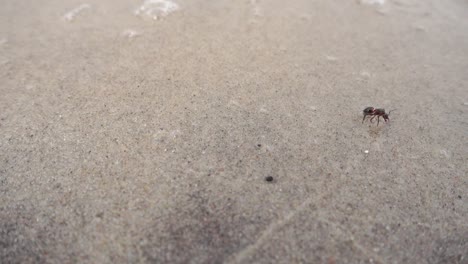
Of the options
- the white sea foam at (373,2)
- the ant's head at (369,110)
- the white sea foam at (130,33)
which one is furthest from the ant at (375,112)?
the white sea foam at (130,33)

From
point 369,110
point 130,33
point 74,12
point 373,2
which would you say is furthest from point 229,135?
point 373,2

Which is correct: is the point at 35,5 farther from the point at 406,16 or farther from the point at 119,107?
the point at 406,16

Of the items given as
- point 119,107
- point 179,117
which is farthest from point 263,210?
point 119,107

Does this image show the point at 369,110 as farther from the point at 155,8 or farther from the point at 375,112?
the point at 155,8

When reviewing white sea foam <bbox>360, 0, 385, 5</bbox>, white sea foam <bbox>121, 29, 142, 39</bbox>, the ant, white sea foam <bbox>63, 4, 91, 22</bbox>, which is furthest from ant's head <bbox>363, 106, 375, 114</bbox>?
white sea foam <bbox>63, 4, 91, 22</bbox>

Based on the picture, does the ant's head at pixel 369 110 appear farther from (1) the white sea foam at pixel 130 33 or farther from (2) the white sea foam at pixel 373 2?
(1) the white sea foam at pixel 130 33
